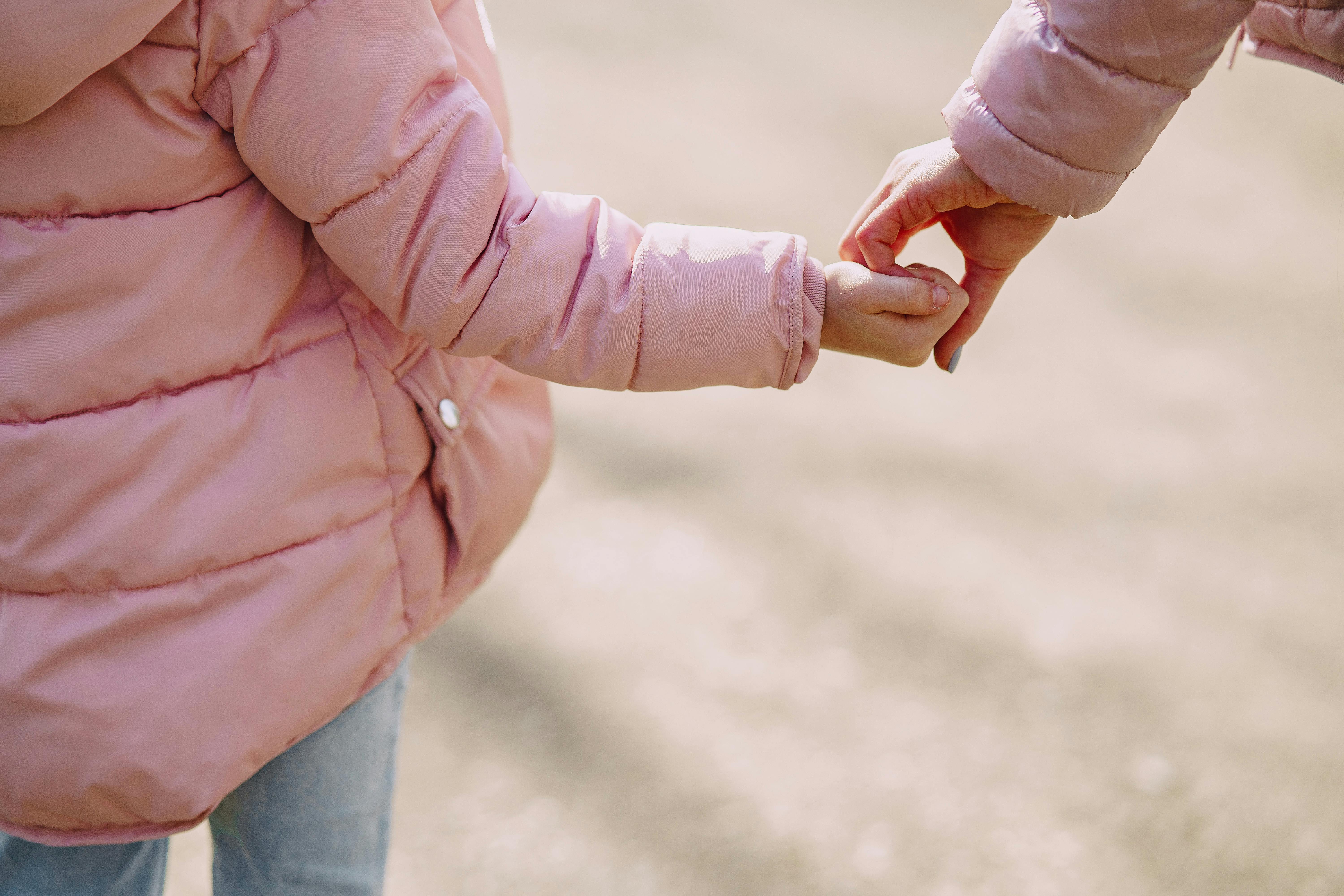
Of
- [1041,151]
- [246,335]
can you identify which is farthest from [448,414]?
[1041,151]

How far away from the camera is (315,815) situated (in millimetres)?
927

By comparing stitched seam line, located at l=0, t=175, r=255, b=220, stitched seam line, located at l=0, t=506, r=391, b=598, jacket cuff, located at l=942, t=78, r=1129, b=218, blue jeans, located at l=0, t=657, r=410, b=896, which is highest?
jacket cuff, located at l=942, t=78, r=1129, b=218

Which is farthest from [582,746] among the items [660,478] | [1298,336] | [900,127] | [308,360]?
[900,127]

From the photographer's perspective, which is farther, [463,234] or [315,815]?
[315,815]

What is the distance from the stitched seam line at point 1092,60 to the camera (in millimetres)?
823

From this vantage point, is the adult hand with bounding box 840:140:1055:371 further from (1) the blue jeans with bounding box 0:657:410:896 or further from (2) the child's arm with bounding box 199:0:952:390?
(1) the blue jeans with bounding box 0:657:410:896

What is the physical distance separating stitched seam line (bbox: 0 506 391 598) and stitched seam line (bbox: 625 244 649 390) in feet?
0.79

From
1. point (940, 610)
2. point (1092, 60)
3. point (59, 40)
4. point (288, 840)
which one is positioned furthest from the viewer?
point (940, 610)

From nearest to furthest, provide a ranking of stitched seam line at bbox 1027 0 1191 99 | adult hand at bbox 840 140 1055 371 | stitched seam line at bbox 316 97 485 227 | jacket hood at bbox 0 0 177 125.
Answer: jacket hood at bbox 0 0 177 125, stitched seam line at bbox 316 97 485 227, stitched seam line at bbox 1027 0 1191 99, adult hand at bbox 840 140 1055 371

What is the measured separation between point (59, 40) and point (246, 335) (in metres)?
0.22

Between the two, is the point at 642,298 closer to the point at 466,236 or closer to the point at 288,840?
the point at 466,236

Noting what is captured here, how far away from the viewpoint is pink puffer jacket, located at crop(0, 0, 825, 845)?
2.22ft

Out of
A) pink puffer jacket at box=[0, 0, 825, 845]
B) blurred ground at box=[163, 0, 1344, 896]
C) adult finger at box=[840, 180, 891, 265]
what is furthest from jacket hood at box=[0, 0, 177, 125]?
blurred ground at box=[163, 0, 1344, 896]

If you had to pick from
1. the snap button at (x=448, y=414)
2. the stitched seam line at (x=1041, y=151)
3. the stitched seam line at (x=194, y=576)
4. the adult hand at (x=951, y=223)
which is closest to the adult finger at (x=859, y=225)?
the adult hand at (x=951, y=223)
